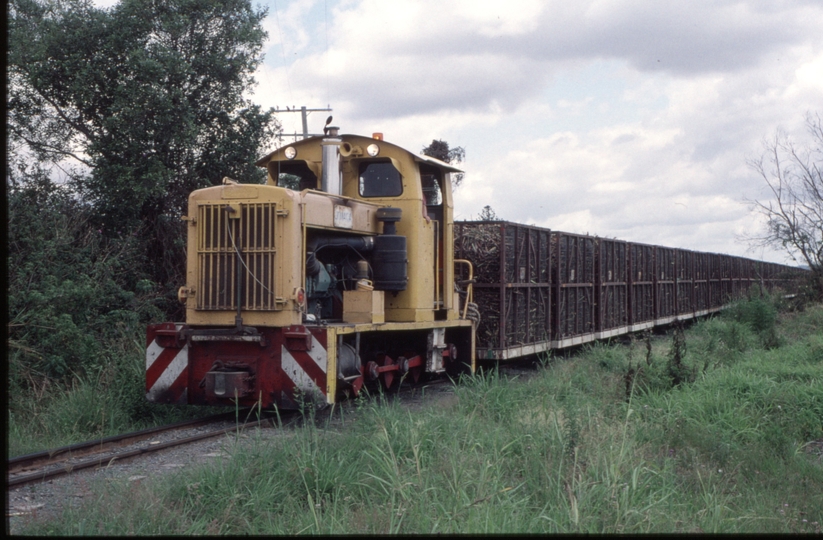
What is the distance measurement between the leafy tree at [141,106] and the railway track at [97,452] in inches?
275

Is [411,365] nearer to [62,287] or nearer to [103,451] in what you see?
[103,451]

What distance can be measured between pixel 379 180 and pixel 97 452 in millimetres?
4510

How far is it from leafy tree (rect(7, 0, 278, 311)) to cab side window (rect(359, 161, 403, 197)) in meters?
5.81

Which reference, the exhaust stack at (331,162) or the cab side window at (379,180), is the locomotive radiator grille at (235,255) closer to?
the exhaust stack at (331,162)

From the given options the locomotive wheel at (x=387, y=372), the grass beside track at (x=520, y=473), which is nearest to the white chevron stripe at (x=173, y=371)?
the grass beside track at (x=520, y=473)

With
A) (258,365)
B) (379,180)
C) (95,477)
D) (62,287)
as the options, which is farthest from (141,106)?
(95,477)

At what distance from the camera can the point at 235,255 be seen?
7555 mm

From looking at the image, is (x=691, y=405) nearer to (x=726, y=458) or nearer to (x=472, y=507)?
(x=726, y=458)

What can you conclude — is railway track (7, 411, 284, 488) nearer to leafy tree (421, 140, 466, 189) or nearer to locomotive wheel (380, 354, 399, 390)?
locomotive wheel (380, 354, 399, 390)

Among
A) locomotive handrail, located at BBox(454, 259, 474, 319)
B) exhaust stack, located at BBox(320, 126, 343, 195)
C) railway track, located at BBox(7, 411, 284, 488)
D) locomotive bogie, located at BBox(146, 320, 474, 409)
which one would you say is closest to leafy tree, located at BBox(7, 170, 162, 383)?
locomotive bogie, located at BBox(146, 320, 474, 409)

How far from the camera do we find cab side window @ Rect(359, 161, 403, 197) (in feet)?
30.0

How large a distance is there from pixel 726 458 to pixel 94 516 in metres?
4.83

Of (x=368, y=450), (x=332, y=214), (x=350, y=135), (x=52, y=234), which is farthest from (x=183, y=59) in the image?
(x=368, y=450)

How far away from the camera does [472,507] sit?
168 inches
